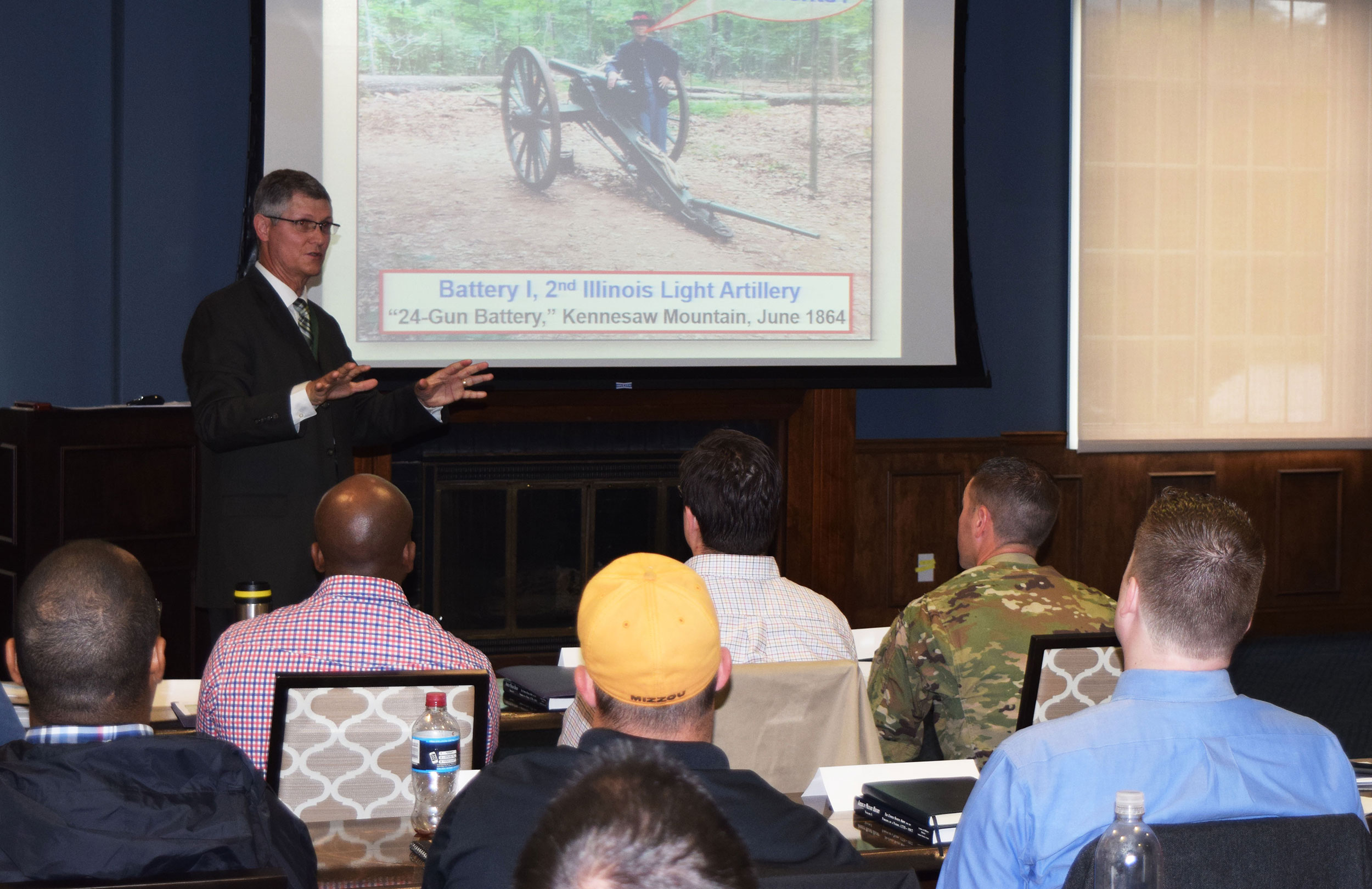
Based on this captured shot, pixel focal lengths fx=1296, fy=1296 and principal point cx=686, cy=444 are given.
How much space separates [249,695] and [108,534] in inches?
110

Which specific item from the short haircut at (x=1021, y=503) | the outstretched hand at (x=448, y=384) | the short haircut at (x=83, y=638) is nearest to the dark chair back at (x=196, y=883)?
the short haircut at (x=83, y=638)

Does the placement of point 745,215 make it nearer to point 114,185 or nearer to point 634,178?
point 634,178

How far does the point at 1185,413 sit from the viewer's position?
19.9 feet

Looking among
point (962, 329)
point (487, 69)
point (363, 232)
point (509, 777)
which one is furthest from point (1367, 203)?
point (509, 777)

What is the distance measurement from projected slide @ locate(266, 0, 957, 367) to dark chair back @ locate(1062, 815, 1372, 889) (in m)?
3.98

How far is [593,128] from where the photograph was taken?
5.08 metres

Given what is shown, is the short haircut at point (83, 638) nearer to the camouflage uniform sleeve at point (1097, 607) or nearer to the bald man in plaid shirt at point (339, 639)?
the bald man in plaid shirt at point (339, 639)

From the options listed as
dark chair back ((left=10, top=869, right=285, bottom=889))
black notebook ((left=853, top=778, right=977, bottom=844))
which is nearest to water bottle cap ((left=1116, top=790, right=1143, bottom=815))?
black notebook ((left=853, top=778, right=977, bottom=844))

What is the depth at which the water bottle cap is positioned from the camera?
1220mm

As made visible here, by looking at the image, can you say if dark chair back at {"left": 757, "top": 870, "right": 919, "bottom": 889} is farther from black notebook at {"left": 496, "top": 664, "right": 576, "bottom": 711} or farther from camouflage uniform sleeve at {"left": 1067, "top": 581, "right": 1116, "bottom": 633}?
camouflage uniform sleeve at {"left": 1067, "top": 581, "right": 1116, "bottom": 633}

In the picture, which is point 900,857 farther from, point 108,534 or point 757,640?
point 108,534

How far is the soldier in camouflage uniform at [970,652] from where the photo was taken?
2301 millimetres

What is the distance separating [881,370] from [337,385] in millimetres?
2799

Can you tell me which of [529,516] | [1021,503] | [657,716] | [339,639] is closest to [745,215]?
[529,516]
